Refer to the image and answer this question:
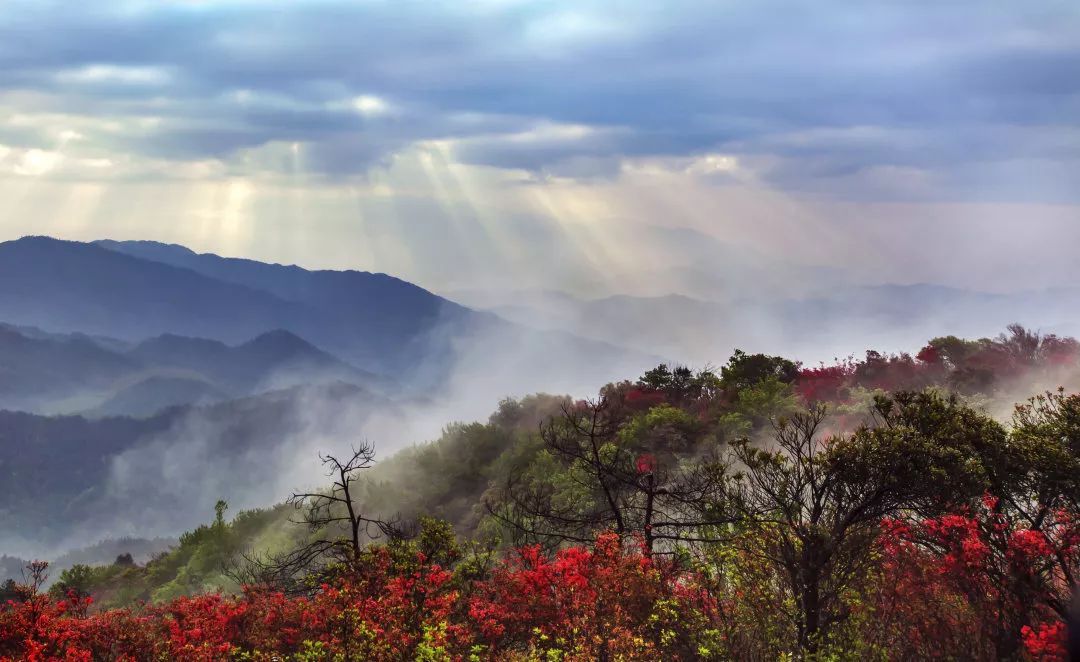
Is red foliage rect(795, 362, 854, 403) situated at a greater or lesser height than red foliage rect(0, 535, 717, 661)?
greater


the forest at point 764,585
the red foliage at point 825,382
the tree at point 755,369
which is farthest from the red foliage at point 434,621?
the tree at point 755,369

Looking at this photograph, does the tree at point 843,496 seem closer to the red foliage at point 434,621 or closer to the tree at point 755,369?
the red foliage at point 434,621

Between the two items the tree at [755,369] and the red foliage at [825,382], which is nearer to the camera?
the red foliage at [825,382]

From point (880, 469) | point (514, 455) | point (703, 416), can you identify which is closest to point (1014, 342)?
point (703, 416)

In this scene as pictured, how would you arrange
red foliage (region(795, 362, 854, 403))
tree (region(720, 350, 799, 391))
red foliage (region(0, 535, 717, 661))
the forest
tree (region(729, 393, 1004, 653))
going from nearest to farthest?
the forest
tree (region(729, 393, 1004, 653))
red foliage (region(0, 535, 717, 661))
red foliage (region(795, 362, 854, 403))
tree (region(720, 350, 799, 391))

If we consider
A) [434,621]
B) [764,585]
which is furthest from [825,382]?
[434,621]

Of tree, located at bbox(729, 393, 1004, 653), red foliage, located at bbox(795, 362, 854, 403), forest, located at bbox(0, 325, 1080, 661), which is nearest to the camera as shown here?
forest, located at bbox(0, 325, 1080, 661)

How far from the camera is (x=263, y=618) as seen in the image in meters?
24.6

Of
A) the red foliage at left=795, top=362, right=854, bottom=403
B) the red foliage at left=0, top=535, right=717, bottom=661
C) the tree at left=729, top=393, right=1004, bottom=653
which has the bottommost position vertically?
the red foliage at left=0, top=535, right=717, bottom=661

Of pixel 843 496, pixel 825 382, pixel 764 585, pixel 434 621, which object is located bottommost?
pixel 434 621

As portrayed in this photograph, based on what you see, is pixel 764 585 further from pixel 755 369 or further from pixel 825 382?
pixel 755 369

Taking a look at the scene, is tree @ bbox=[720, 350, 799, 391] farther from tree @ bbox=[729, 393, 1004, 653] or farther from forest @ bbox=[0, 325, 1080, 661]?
tree @ bbox=[729, 393, 1004, 653]

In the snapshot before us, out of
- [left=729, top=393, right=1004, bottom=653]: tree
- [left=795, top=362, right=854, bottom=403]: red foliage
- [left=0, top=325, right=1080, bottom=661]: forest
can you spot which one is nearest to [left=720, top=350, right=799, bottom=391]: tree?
[left=795, top=362, right=854, bottom=403]: red foliage

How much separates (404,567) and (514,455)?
45205 mm
